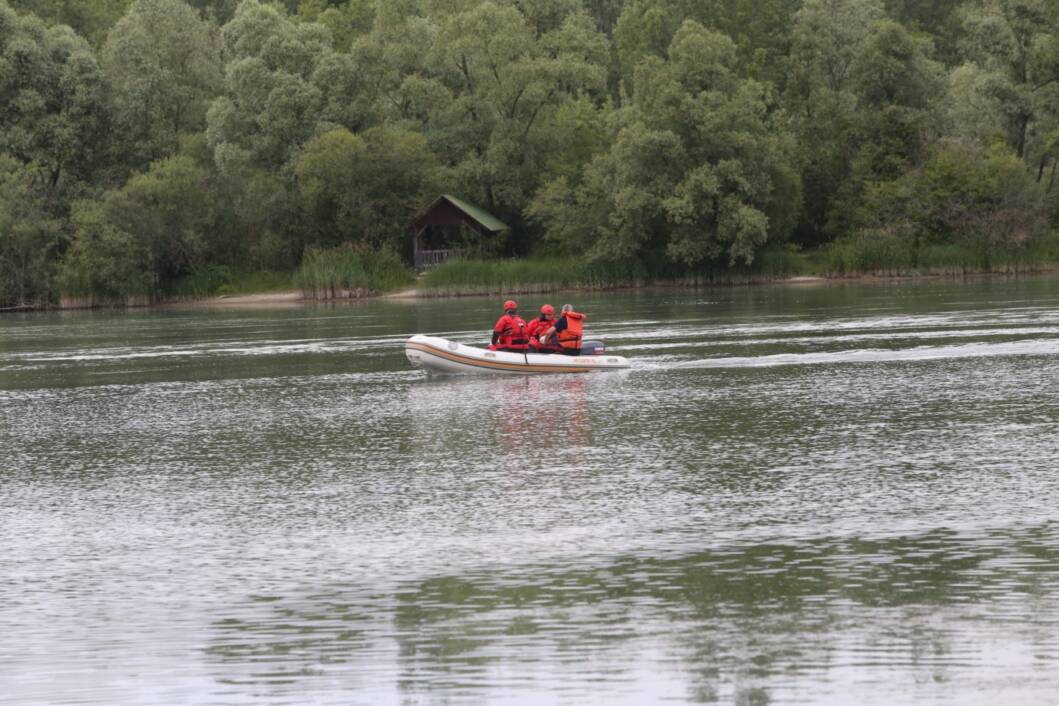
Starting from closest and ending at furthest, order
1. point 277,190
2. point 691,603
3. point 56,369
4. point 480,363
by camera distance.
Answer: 1. point 691,603
2. point 480,363
3. point 56,369
4. point 277,190

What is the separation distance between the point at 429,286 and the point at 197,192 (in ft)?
53.3

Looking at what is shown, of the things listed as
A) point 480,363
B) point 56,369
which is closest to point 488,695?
point 480,363

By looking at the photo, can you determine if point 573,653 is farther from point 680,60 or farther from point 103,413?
point 680,60

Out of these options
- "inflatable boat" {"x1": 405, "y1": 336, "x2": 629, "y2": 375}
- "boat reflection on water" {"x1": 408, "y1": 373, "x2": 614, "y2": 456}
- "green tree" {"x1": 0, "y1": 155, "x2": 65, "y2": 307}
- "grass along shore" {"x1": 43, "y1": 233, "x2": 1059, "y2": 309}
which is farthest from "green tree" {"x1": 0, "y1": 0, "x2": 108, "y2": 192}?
"boat reflection on water" {"x1": 408, "y1": 373, "x2": 614, "y2": 456}

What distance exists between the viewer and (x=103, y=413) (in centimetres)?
3397

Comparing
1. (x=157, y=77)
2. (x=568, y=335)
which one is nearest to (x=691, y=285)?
(x=157, y=77)

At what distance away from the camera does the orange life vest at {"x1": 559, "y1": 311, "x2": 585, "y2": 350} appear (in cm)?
3906

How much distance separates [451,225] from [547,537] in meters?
74.9

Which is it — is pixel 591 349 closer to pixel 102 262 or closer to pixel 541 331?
pixel 541 331

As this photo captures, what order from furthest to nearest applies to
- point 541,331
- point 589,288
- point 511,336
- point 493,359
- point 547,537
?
point 589,288, point 541,331, point 511,336, point 493,359, point 547,537

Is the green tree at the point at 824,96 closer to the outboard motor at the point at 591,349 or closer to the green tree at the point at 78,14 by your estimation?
the outboard motor at the point at 591,349

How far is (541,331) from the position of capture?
39906 mm

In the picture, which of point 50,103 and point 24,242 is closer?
point 24,242

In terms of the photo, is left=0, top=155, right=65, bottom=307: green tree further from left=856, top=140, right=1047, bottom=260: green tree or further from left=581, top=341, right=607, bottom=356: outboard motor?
left=581, top=341, right=607, bottom=356: outboard motor
